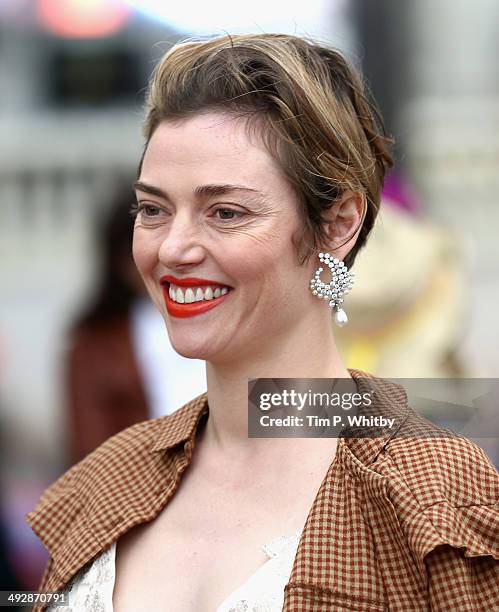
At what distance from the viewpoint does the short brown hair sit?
7.52 feet

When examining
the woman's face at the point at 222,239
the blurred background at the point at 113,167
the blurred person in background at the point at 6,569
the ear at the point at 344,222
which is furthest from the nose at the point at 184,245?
the blurred background at the point at 113,167

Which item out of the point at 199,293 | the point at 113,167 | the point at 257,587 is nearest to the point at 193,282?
the point at 199,293

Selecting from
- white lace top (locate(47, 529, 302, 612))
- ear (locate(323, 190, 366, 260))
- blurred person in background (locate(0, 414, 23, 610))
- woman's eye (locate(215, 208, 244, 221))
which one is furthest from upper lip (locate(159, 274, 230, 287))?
blurred person in background (locate(0, 414, 23, 610))

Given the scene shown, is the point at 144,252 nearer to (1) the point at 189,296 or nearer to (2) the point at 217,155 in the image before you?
(1) the point at 189,296

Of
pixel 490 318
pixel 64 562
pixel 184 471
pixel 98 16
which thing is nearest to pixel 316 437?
pixel 184 471

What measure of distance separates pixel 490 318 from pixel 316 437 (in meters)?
5.42

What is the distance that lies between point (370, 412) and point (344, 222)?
36cm

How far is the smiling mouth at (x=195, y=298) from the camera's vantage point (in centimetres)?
230

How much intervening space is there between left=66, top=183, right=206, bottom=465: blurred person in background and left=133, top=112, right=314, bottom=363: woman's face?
2.44 m

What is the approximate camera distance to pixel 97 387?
482 cm

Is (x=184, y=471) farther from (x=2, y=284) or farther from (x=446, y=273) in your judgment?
(x=2, y=284)

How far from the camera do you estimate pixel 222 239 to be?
227 cm

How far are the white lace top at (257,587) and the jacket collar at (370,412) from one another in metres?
0.19

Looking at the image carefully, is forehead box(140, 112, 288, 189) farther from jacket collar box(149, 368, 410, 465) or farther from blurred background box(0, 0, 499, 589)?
blurred background box(0, 0, 499, 589)
